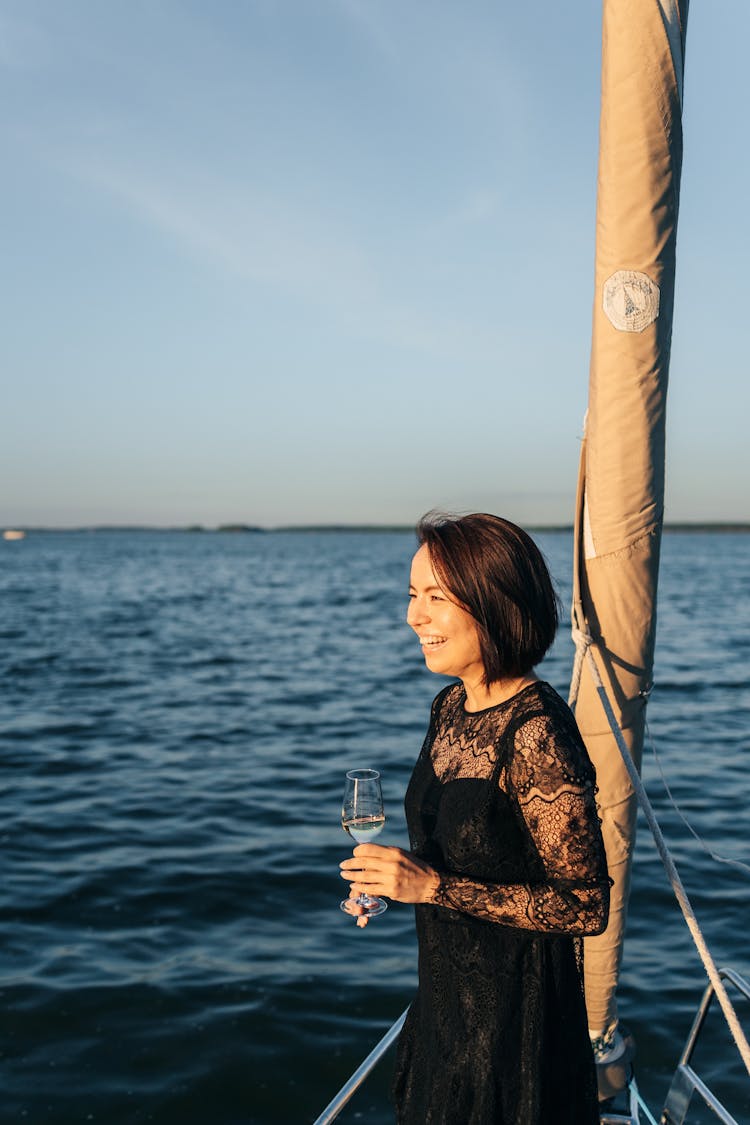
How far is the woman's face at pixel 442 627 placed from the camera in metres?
2.62

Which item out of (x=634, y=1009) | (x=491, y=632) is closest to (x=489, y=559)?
(x=491, y=632)

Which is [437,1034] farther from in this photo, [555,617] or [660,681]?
[660,681]

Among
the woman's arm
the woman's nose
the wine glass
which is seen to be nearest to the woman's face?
the woman's nose

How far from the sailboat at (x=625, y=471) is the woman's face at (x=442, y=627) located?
581 millimetres

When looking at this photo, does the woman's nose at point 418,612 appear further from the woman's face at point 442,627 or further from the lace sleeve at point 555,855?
the lace sleeve at point 555,855

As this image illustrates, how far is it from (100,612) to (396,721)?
25.9 m

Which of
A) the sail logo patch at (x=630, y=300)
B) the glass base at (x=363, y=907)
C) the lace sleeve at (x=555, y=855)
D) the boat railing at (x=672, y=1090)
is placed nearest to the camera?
the lace sleeve at (x=555, y=855)

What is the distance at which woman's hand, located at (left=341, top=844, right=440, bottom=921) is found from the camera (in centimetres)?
234

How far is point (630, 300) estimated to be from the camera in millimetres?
2803

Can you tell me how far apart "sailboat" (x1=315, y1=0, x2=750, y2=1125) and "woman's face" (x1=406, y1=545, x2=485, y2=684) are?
0.58 m

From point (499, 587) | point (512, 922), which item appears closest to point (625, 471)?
point (499, 587)

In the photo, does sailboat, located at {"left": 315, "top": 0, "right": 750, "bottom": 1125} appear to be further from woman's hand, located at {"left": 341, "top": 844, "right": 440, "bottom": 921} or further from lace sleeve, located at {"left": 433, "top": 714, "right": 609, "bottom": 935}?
woman's hand, located at {"left": 341, "top": 844, "right": 440, "bottom": 921}

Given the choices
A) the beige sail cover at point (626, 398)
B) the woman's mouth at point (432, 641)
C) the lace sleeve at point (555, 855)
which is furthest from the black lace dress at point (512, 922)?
the beige sail cover at point (626, 398)

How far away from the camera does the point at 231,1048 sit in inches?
247
